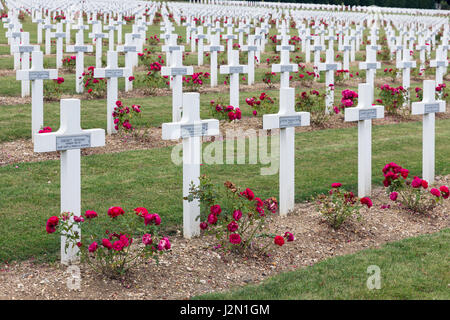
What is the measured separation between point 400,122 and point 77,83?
237 inches

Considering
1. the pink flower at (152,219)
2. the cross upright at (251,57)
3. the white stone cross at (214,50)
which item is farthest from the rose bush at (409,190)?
the cross upright at (251,57)

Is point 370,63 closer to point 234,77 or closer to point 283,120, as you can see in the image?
point 234,77

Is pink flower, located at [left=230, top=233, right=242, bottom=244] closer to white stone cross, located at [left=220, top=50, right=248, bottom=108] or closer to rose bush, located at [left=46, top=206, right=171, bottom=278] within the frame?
rose bush, located at [left=46, top=206, right=171, bottom=278]

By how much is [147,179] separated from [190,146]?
1.95m

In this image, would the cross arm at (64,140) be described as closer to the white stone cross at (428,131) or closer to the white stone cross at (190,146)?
the white stone cross at (190,146)

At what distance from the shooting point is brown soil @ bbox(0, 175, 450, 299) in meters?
4.92

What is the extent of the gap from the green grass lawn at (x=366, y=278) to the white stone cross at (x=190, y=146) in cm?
110

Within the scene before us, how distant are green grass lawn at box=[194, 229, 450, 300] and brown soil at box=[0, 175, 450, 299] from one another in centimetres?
27

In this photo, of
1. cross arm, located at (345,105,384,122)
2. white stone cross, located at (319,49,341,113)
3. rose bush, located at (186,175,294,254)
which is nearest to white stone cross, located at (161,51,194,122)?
A: white stone cross, located at (319,49,341,113)

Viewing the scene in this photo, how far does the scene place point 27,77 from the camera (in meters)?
9.19

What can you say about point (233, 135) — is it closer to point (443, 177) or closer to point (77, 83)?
point (443, 177)

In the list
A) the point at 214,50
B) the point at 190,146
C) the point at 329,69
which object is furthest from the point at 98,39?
the point at 190,146

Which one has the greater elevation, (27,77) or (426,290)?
(27,77)
